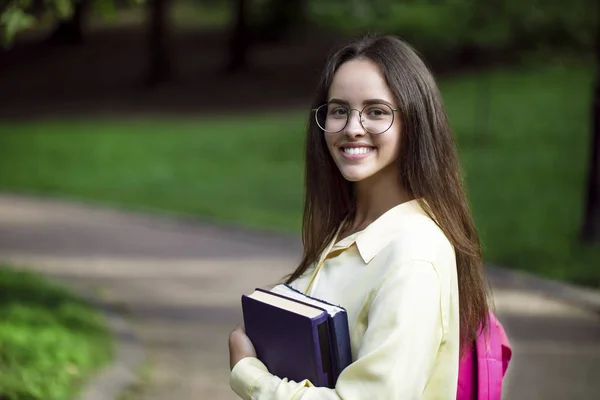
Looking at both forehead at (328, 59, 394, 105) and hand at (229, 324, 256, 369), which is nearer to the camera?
forehead at (328, 59, 394, 105)

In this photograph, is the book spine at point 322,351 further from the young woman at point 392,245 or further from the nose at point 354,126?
the nose at point 354,126

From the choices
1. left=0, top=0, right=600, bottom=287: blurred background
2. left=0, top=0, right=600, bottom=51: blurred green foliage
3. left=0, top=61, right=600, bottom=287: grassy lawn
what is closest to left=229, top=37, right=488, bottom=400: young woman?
left=0, top=0, right=600, bottom=287: blurred background

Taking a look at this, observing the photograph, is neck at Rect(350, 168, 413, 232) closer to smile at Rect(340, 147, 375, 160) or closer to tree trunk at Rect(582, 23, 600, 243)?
smile at Rect(340, 147, 375, 160)

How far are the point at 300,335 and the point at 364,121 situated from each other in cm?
50

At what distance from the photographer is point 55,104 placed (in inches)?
1093

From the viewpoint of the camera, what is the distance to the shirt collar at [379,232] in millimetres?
2055

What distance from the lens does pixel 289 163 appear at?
57.9 feet

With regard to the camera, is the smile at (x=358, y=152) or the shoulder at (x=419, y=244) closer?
the shoulder at (x=419, y=244)

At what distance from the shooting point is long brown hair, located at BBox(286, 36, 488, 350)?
2.11 m

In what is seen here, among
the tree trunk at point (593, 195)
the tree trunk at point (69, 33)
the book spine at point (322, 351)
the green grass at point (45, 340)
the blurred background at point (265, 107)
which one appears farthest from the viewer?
the tree trunk at point (69, 33)

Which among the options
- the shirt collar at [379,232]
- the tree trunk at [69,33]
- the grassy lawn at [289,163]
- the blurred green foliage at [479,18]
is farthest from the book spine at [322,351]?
the tree trunk at [69,33]

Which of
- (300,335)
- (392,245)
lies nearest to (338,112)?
(392,245)

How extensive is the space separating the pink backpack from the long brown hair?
3 centimetres

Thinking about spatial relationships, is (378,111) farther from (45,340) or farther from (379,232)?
(45,340)
